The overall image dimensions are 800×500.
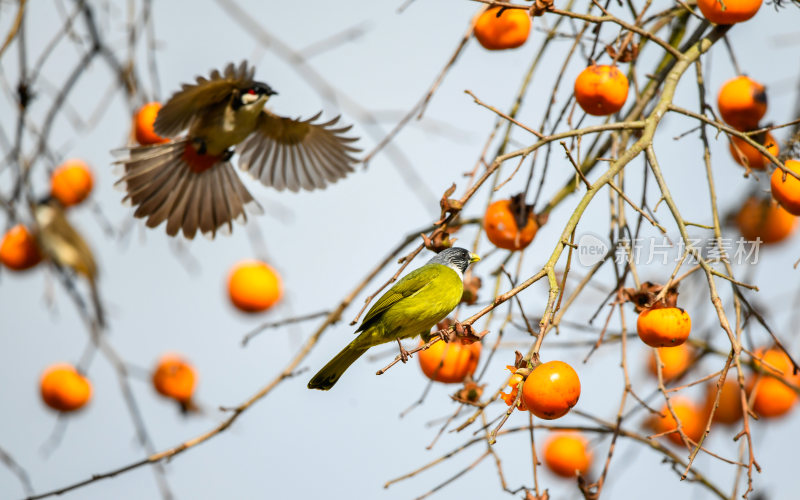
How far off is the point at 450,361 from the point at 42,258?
5.88ft

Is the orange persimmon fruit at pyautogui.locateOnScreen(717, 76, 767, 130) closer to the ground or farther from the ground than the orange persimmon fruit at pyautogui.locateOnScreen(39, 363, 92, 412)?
farther from the ground

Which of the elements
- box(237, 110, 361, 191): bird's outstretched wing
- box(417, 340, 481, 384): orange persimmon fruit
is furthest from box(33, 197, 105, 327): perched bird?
box(237, 110, 361, 191): bird's outstretched wing

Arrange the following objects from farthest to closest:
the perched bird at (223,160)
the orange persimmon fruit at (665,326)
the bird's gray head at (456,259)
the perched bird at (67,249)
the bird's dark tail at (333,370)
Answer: the perched bird at (223,160) < the bird's gray head at (456,259) < the bird's dark tail at (333,370) < the perched bird at (67,249) < the orange persimmon fruit at (665,326)

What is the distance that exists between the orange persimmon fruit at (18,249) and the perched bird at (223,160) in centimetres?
51

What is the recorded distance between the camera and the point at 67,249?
7.83 ft

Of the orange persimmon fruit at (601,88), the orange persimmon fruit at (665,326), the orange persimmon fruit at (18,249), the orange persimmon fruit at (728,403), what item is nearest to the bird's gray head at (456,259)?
the orange persimmon fruit at (601,88)

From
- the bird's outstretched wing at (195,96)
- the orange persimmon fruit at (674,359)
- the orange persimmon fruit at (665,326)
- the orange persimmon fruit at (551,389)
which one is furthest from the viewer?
the orange persimmon fruit at (674,359)

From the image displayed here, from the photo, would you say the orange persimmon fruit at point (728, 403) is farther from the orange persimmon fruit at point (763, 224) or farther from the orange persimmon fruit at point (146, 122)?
the orange persimmon fruit at point (146, 122)

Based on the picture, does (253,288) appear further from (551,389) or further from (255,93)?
(551,389)

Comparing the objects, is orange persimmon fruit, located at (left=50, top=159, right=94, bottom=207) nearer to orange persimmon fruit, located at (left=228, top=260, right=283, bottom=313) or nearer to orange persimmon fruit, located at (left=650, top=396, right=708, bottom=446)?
orange persimmon fruit, located at (left=228, top=260, right=283, bottom=313)

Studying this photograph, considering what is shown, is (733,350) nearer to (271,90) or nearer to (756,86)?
(756,86)

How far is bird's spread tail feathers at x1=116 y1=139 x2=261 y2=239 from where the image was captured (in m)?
3.83

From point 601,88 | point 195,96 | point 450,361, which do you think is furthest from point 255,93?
point 601,88

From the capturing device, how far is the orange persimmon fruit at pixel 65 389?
11.6 ft
